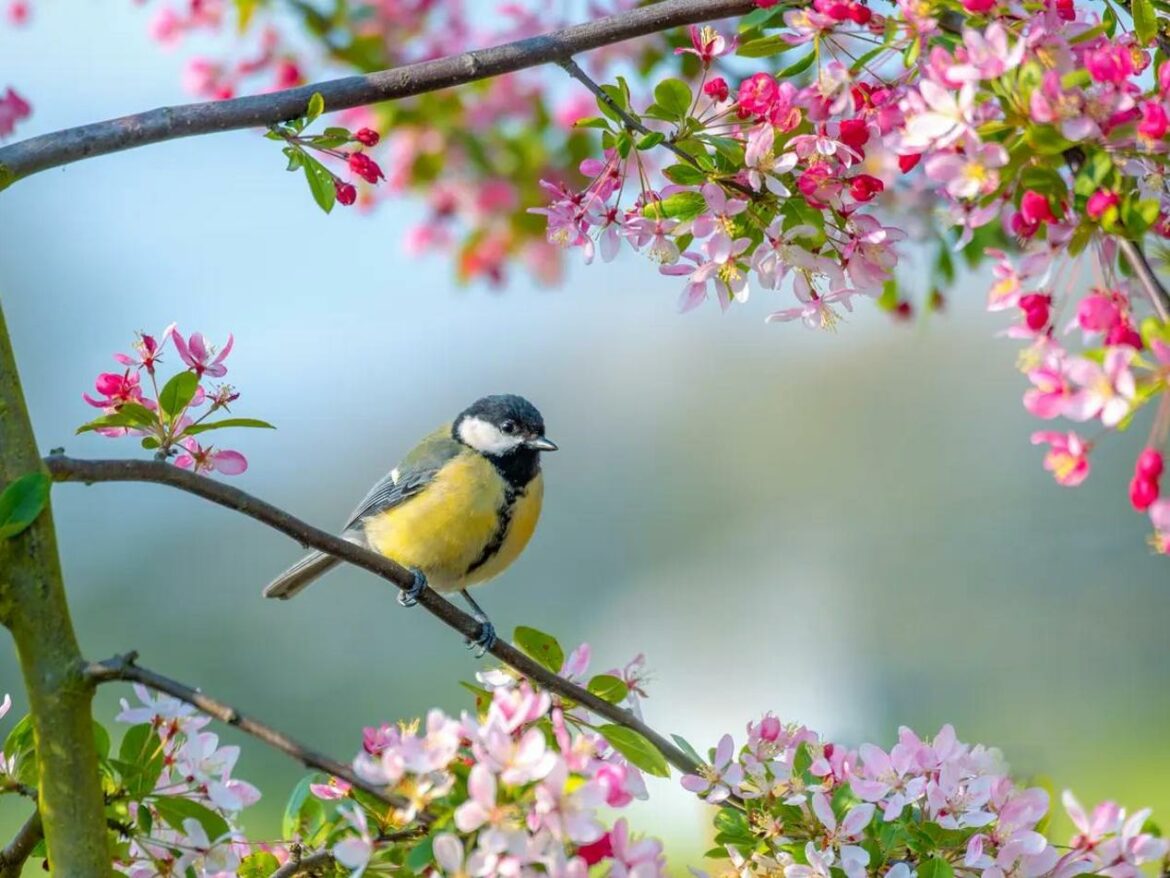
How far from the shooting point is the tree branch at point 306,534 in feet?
4.04

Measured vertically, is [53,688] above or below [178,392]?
below

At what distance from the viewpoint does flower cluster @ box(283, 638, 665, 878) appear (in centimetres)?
105

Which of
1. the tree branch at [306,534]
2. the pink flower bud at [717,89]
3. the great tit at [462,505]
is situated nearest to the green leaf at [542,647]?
the tree branch at [306,534]

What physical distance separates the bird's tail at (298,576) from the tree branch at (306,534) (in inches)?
45.2

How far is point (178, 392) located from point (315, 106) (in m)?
0.33

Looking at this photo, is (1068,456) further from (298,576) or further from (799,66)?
(298,576)

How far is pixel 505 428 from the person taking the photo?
→ 285cm

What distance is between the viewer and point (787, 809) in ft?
4.60

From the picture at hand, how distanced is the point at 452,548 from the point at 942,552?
4.73 metres

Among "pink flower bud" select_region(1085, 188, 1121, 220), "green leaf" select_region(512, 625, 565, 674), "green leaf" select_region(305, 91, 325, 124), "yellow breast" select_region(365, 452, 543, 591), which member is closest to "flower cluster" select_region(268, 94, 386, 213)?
"green leaf" select_region(305, 91, 325, 124)

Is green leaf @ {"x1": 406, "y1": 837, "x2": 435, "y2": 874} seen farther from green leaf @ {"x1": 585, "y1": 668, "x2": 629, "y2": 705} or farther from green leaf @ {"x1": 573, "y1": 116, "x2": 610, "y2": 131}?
green leaf @ {"x1": 573, "y1": 116, "x2": 610, "y2": 131}

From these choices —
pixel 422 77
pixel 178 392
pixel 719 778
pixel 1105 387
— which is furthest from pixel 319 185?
pixel 1105 387

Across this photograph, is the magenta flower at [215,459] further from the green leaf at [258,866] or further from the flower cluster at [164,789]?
the green leaf at [258,866]

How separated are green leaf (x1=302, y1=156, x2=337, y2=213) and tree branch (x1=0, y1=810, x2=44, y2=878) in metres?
0.67
